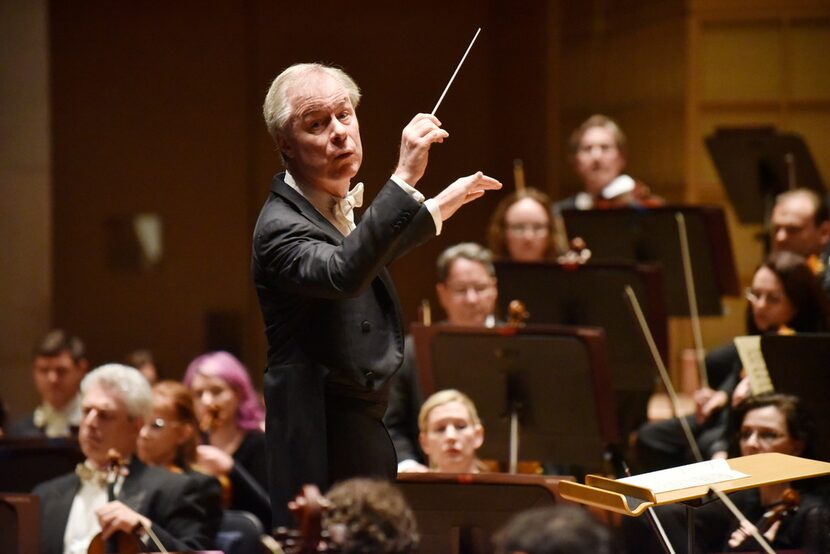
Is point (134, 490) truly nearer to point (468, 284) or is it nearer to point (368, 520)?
point (468, 284)

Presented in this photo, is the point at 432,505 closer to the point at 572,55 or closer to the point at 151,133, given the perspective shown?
the point at 572,55

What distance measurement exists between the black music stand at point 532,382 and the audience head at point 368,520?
2.13 meters

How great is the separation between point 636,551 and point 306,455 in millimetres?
1587

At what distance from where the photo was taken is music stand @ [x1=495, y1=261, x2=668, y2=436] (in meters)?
4.49

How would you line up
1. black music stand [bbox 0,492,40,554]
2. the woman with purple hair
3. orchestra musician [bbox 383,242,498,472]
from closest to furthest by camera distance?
1. black music stand [bbox 0,492,40,554]
2. the woman with purple hair
3. orchestra musician [bbox 383,242,498,472]

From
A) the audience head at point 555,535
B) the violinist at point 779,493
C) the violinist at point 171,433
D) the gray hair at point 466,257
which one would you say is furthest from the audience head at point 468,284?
the audience head at point 555,535

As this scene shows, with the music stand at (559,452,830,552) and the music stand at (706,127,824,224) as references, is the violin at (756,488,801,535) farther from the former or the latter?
the music stand at (706,127,824,224)

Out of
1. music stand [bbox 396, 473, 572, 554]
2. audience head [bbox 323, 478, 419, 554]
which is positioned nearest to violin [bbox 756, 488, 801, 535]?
music stand [bbox 396, 473, 572, 554]

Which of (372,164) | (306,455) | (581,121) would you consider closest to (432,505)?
(306,455)

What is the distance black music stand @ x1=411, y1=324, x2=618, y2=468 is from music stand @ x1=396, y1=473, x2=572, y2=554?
3.15 ft

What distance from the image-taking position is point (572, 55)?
26.5 feet

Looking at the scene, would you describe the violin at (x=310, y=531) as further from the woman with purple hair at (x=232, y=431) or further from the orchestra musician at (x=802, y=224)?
the orchestra musician at (x=802, y=224)

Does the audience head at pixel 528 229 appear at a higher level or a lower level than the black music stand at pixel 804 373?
higher

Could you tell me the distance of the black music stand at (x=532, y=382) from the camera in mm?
3975
